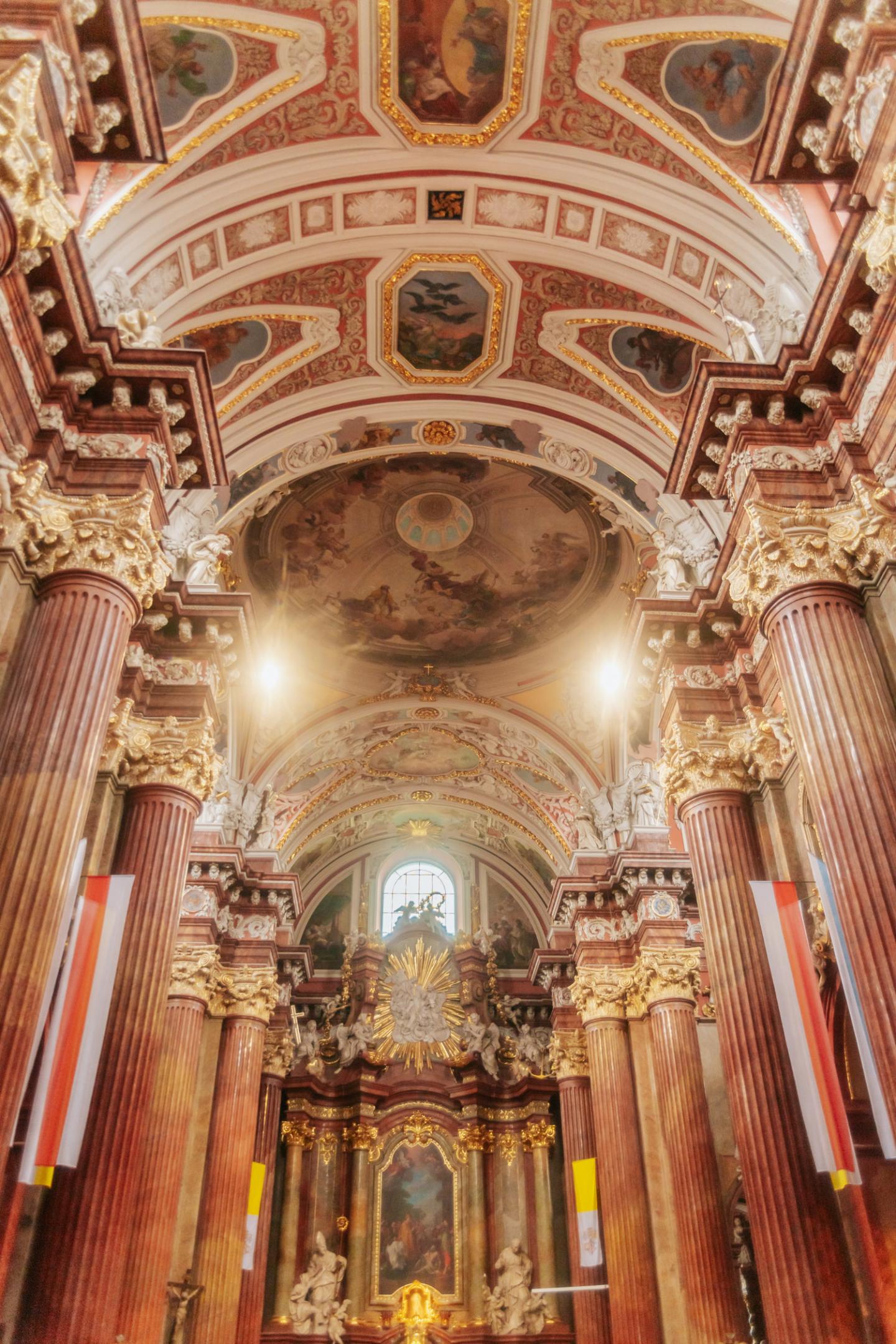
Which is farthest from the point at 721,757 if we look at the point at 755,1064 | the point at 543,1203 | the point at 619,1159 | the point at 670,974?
the point at 543,1203

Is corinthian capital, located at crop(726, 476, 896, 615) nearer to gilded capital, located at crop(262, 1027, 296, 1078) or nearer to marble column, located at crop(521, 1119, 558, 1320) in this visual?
gilded capital, located at crop(262, 1027, 296, 1078)

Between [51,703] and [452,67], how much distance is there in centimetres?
777

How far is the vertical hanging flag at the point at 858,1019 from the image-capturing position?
678 cm

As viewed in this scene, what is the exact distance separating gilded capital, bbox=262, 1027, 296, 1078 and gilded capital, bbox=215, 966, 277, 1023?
2.65m

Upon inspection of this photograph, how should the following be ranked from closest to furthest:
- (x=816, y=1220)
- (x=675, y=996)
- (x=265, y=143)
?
(x=816, y=1220), (x=265, y=143), (x=675, y=996)

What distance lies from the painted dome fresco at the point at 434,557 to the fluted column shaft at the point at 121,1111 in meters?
8.59

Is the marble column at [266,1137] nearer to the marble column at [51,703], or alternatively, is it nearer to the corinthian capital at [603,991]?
the corinthian capital at [603,991]

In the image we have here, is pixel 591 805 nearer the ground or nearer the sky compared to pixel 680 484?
nearer the sky

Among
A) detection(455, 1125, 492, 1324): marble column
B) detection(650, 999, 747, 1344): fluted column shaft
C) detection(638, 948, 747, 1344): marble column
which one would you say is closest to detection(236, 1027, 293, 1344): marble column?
detection(455, 1125, 492, 1324): marble column

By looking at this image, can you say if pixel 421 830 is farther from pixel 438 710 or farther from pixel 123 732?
pixel 123 732

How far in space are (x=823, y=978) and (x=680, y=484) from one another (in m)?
4.72

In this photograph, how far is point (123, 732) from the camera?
35.3 feet

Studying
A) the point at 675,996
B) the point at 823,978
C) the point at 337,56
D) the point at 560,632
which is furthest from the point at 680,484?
the point at 560,632

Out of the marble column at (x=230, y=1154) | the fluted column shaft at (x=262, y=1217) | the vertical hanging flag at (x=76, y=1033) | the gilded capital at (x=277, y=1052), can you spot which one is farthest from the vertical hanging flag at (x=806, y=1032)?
the gilded capital at (x=277, y=1052)
